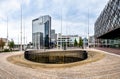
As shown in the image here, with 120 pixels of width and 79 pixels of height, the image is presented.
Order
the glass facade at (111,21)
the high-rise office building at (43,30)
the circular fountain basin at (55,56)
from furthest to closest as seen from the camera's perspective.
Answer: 1. the high-rise office building at (43,30)
2. the circular fountain basin at (55,56)
3. the glass facade at (111,21)

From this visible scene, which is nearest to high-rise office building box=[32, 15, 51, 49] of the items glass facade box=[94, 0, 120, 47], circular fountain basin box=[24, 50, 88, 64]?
glass facade box=[94, 0, 120, 47]

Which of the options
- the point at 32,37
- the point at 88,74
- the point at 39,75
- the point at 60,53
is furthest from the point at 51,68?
the point at 32,37

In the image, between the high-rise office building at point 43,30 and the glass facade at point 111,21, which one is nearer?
the glass facade at point 111,21

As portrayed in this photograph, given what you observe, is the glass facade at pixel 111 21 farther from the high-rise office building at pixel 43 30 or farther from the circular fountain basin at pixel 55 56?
the high-rise office building at pixel 43 30

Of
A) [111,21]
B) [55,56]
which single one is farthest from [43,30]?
[111,21]

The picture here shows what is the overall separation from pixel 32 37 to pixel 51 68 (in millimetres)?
143814

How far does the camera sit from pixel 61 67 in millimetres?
20812

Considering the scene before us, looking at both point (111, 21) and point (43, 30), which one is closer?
point (111, 21)

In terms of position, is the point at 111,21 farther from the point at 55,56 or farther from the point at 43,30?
the point at 43,30

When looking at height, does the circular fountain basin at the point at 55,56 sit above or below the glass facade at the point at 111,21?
below

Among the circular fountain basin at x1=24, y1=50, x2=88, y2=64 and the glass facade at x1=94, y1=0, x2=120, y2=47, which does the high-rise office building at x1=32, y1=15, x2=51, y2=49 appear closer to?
the glass facade at x1=94, y1=0, x2=120, y2=47

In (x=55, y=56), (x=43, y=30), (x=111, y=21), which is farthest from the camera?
(x=43, y=30)

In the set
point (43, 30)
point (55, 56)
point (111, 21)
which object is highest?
point (43, 30)

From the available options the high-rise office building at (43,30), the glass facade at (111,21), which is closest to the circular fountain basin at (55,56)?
the glass facade at (111,21)
